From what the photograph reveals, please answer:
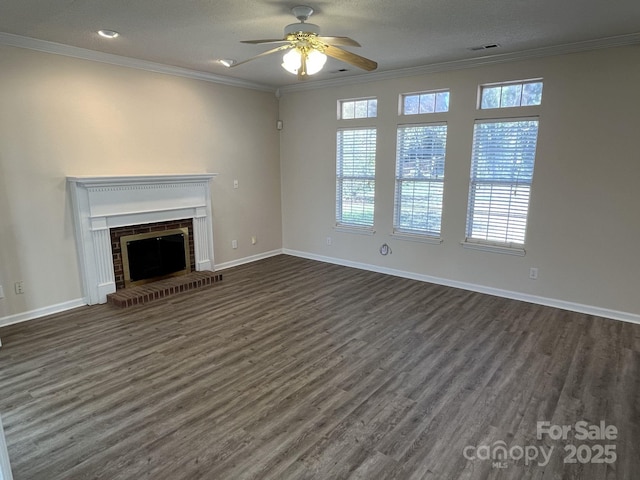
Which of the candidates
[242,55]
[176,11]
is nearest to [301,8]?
[176,11]

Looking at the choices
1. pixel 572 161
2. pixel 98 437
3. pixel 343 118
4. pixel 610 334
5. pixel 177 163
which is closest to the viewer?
pixel 98 437

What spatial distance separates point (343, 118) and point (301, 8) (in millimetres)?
2905

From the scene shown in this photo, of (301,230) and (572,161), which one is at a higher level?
(572,161)

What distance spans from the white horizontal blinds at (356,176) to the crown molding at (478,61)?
699mm

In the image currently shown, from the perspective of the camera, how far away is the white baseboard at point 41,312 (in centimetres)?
384

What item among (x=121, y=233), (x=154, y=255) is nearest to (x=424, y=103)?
(x=154, y=255)

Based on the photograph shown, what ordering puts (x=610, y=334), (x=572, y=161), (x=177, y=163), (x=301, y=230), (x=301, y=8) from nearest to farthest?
(x=301, y=8), (x=610, y=334), (x=572, y=161), (x=177, y=163), (x=301, y=230)

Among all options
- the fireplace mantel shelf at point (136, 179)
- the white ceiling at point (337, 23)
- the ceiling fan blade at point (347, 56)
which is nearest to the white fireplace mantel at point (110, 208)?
the fireplace mantel shelf at point (136, 179)

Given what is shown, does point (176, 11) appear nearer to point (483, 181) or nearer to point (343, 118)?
point (343, 118)

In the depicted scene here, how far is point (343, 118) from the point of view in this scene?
5.71 metres

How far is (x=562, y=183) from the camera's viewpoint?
4.08 metres

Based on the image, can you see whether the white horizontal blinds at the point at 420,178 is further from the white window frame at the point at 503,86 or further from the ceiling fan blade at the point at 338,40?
the ceiling fan blade at the point at 338,40

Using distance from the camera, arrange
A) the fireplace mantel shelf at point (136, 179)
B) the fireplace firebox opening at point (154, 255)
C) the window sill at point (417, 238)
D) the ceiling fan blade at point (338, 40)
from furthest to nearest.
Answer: the window sill at point (417, 238)
the fireplace firebox opening at point (154, 255)
the fireplace mantel shelf at point (136, 179)
the ceiling fan blade at point (338, 40)

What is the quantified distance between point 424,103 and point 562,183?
1.92 metres
